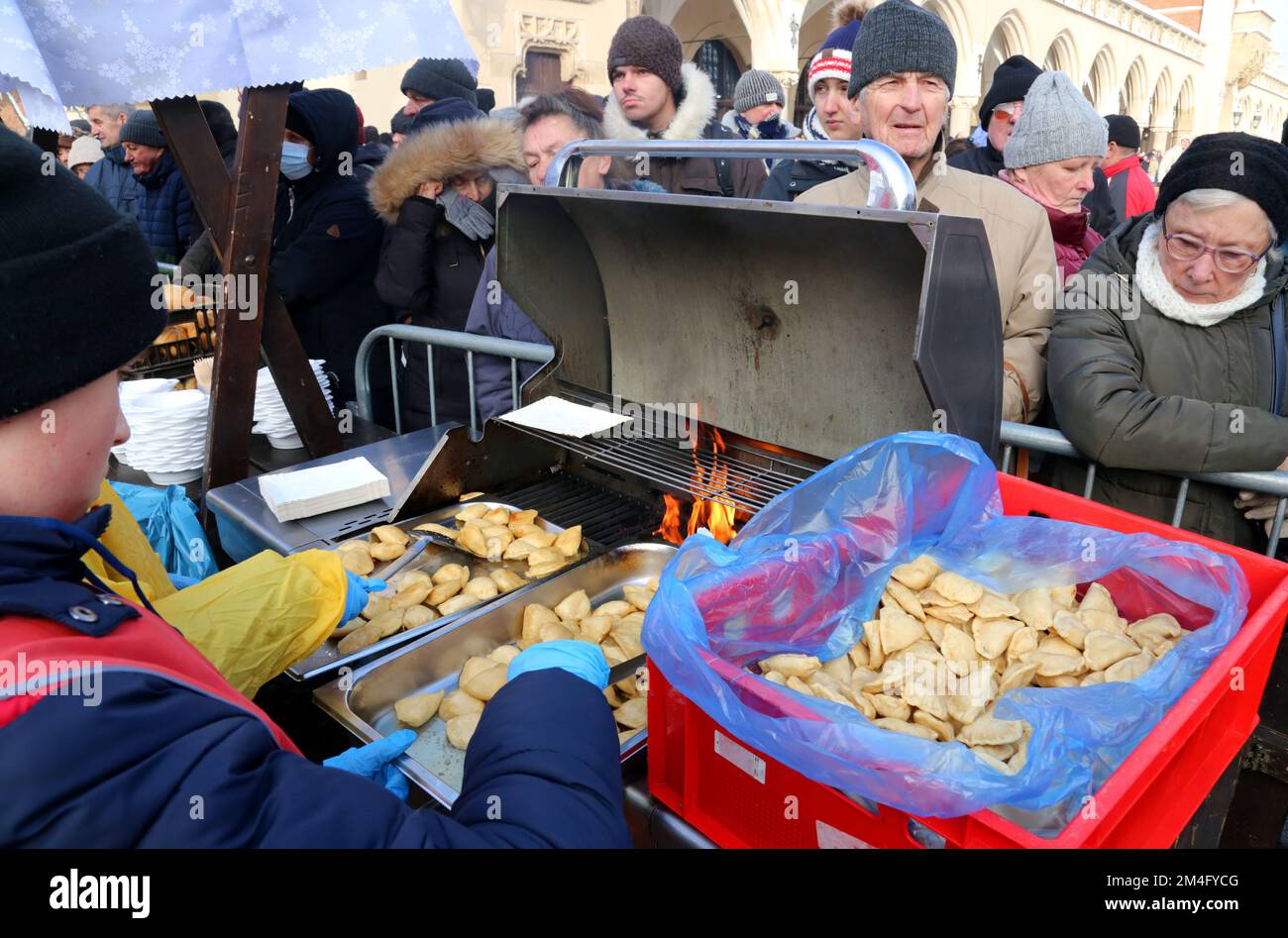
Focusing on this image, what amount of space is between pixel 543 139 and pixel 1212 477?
278cm

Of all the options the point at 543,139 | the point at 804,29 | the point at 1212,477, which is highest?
the point at 804,29

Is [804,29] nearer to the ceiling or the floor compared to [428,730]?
nearer to the ceiling

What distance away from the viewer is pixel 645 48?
3904 millimetres

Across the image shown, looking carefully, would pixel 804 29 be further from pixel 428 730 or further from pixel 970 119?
pixel 428 730

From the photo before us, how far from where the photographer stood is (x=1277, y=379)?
2.22 m

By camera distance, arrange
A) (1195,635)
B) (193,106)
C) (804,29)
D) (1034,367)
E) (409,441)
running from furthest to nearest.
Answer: (804,29) → (409,441) → (193,106) → (1034,367) → (1195,635)

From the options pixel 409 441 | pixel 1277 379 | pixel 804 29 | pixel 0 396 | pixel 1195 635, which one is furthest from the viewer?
pixel 804 29

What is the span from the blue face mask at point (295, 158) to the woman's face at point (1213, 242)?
12.0 feet

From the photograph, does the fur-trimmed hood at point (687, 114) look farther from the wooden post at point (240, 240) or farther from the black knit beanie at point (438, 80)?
the black knit beanie at point (438, 80)

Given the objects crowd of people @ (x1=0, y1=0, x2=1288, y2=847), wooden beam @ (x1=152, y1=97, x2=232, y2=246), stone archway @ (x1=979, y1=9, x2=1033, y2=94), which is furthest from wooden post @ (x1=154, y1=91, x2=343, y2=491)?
stone archway @ (x1=979, y1=9, x2=1033, y2=94)

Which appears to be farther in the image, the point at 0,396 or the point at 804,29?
the point at 804,29

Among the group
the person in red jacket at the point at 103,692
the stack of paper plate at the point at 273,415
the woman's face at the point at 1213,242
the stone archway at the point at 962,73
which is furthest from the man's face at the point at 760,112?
the stone archway at the point at 962,73

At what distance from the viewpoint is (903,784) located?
99cm

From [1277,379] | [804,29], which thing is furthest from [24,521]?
[804,29]
